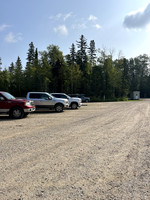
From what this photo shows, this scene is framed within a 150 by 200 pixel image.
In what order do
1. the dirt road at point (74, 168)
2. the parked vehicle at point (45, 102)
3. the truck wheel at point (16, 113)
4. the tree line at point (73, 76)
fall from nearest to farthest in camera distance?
the dirt road at point (74, 168), the truck wheel at point (16, 113), the parked vehicle at point (45, 102), the tree line at point (73, 76)

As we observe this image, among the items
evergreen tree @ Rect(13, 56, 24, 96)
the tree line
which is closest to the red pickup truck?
the tree line

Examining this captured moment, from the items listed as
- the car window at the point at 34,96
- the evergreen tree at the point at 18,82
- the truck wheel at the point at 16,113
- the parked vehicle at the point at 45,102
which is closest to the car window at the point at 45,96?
the parked vehicle at the point at 45,102

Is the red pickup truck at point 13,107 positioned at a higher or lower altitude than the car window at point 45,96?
lower

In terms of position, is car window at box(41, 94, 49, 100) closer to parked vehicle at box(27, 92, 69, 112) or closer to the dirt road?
parked vehicle at box(27, 92, 69, 112)

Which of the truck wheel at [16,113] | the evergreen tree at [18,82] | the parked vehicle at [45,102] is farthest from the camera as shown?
the evergreen tree at [18,82]

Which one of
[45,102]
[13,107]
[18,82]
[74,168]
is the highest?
[18,82]

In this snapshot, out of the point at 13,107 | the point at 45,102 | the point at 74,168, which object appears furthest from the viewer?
the point at 45,102

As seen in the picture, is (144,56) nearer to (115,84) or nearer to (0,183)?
(115,84)

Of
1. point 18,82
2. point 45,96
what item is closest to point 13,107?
point 45,96

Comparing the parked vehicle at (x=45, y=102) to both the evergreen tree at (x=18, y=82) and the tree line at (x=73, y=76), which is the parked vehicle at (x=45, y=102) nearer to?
the tree line at (x=73, y=76)

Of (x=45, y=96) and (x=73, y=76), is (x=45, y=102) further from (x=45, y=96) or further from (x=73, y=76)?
(x=73, y=76)

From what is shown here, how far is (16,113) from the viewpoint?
36.7ft

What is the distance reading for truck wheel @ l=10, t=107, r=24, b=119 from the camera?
1113 cm

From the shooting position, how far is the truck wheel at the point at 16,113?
438 inches
